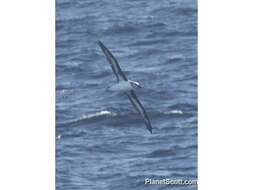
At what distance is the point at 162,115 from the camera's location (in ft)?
45.2

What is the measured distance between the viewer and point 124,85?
1379 cm

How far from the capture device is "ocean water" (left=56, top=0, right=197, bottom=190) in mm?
13586

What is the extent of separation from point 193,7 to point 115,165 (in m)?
2.39

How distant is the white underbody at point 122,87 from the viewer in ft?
45.2

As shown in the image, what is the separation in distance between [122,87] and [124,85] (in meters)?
0.05

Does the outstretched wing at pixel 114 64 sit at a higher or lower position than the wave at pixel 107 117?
higher

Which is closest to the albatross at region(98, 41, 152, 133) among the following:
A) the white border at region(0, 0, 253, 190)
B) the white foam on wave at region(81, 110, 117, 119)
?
the white foam on wave at region(81, 110, 117, 119)
